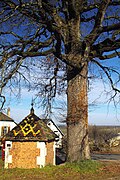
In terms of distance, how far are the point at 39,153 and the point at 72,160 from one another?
8.03 ft

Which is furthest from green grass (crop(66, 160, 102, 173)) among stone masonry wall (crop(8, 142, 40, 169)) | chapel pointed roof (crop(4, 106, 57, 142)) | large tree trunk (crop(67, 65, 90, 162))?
chapel pointed roof (crop(4, 106, 57, 142))

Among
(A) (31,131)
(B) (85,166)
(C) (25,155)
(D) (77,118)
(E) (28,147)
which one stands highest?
(D) (77,118)

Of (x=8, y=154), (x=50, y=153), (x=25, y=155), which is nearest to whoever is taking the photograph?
(x=25, y=155)

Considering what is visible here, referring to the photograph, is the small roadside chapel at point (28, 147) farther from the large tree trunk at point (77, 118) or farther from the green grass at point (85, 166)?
the green grass at point (85, 166)

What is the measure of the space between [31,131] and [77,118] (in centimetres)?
338

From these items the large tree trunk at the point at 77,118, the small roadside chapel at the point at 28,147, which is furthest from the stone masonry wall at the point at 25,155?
the large tree trunk at the point at 77,118

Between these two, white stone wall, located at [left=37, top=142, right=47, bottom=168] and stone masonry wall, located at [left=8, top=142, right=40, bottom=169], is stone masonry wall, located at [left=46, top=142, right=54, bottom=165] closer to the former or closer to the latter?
white stone wall, located at [left=37, top=142, right=47, bottom=168]

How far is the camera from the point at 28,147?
1582 centimetres

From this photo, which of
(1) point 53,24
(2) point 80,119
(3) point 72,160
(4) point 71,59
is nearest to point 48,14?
(1) point 53,24

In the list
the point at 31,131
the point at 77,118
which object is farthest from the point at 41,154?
the point at 77,118

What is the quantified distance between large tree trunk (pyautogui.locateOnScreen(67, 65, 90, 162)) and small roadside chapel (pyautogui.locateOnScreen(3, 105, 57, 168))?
2.20m

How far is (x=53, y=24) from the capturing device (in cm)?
1351

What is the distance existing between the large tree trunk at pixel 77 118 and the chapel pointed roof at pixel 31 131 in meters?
2.30

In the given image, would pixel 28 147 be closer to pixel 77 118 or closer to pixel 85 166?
pixel 77 118
